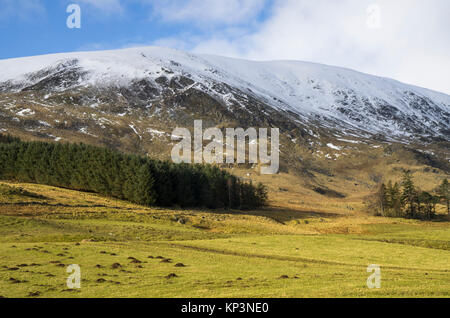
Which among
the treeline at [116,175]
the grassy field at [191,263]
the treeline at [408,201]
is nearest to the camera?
the grassy field at [191,263]

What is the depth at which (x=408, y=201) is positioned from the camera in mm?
107562

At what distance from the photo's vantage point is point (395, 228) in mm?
82500

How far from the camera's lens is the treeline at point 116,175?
9519 centimetres

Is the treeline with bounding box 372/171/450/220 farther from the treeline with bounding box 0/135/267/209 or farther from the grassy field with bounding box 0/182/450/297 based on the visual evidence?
the treeline with bounding box 0/135/267/209

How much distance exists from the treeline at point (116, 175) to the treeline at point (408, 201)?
45.0 meters

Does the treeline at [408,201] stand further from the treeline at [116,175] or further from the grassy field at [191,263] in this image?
the treeline at [116,175]

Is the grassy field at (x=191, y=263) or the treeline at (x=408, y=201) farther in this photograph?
the treeline at (x=408, y=201)

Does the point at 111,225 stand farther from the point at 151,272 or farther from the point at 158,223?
the point at 151,272

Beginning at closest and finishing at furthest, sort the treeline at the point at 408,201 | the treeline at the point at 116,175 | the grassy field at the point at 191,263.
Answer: the grassy field at the point at 191,263 → the treeline at the point at 116,175 → the treeline at the point at 408,201

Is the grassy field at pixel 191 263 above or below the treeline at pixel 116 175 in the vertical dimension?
below

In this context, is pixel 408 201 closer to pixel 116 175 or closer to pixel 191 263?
pixel 116 175

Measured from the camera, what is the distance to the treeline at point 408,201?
106125 mm

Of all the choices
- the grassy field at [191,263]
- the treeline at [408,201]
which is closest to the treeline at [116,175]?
the grassy field at [191,263]
